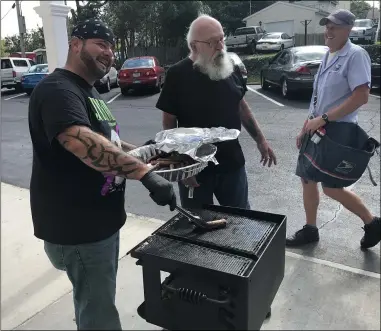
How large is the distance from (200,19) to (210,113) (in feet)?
1.92

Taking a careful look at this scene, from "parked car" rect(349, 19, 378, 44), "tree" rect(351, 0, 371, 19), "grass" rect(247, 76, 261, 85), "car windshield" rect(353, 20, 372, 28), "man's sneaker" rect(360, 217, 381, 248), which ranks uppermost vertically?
"tree" rect(351, 0, 371, 19)

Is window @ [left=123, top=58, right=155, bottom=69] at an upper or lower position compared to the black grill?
upper

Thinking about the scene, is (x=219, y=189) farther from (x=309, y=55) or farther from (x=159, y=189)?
(x=309, y=55)

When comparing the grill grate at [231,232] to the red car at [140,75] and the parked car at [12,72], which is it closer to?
the red car at [140,75]

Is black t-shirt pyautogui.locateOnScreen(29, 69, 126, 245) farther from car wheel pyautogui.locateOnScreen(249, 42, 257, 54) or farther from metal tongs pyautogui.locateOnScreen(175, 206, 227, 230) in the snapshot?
car wheel pyautogui.locateOnScreen(249, 42, 257, 54)

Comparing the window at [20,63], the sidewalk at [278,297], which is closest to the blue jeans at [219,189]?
the sidewalk at [278,297]

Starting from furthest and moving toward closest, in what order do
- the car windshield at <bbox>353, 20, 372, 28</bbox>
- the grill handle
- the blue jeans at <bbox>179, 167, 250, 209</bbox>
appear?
the car windshield at <bbox>353, 20, 372, 28</bbox>
the blue jeans at <bbox>179, 167, 250, 209</bbox>
the grill handle

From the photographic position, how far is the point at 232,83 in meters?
2.64

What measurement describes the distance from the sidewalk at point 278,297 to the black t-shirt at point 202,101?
3.21 feet

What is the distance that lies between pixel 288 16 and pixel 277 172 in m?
31.8

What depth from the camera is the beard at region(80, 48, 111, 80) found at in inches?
69.5

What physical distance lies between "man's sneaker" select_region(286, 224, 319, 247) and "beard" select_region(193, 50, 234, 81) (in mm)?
1555

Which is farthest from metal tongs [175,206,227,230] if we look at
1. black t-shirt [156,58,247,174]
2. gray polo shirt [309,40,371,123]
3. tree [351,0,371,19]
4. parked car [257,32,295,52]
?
tree [351,0,371,19]

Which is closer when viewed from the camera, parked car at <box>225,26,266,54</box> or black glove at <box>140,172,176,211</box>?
black glove at <box>140,172,176,211</box>
